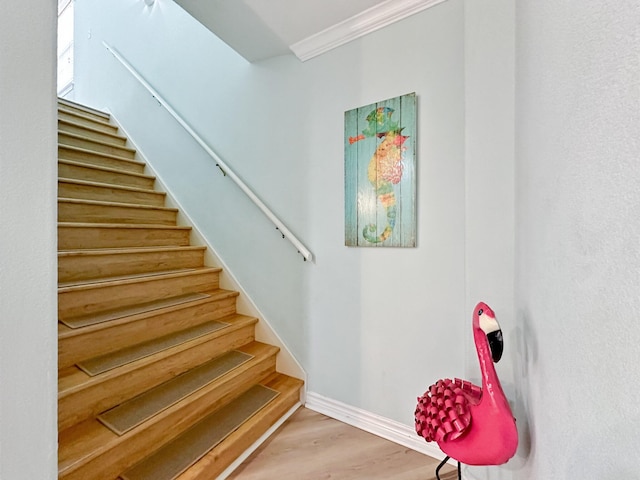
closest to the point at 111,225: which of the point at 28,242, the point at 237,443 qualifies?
the point at 28,242

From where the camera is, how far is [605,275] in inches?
15.3

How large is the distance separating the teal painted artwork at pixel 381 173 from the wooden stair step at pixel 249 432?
1005 millimetres

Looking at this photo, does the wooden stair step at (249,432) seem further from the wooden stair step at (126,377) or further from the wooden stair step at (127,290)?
the wooden stair step at (127,290)

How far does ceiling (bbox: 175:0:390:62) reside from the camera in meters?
1.48

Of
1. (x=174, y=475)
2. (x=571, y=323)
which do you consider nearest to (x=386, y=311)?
(x=571, y=323)

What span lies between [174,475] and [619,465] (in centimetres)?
143

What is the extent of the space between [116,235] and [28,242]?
135cm

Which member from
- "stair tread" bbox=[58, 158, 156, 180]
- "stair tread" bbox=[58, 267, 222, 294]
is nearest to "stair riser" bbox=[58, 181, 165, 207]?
"stair tread" bbox=[58, 158, 156, 180]

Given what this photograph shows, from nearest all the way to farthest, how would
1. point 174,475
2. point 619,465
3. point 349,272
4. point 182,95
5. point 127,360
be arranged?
point 619,465, point 174,475, point 127,360, point 349,272, point 182,95

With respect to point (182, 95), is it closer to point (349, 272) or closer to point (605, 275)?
point (349, 272)

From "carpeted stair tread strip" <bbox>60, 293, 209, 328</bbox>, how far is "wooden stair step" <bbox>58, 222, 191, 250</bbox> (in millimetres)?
508

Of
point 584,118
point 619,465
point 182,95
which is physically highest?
point 182,95

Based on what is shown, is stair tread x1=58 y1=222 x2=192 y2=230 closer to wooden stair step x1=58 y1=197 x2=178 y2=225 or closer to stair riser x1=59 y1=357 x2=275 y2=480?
wooden stair step x1=58 y1=197 x2=178 y2=225

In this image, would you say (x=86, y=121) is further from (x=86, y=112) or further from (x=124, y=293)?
(x=124, y=293)
